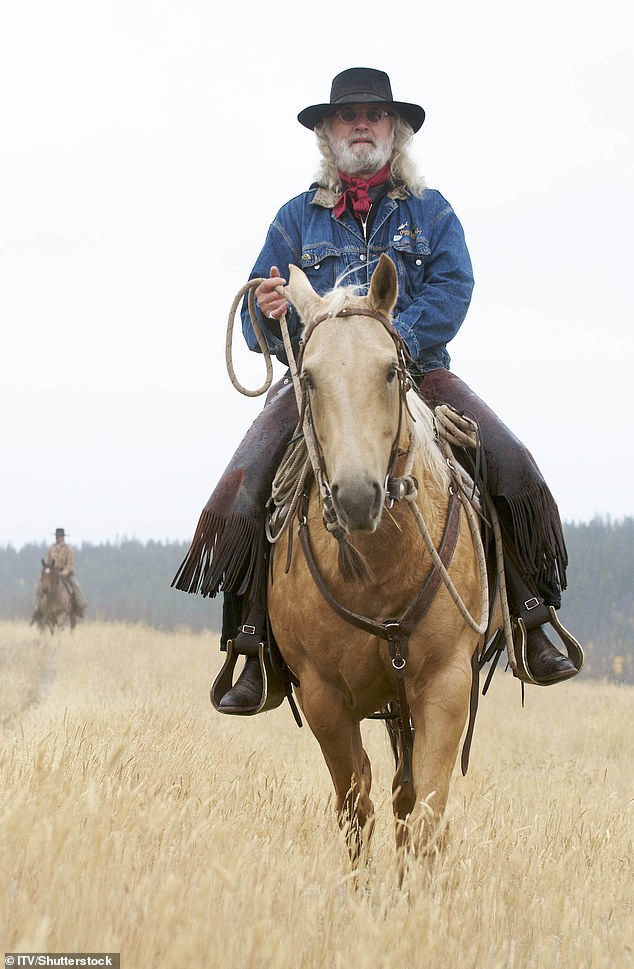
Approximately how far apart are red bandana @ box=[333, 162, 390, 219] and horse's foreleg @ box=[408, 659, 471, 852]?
2.64m

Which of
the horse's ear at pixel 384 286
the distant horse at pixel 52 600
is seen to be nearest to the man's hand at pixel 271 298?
the horse's ear at pixel 384 286

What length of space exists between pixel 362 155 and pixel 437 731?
319 cm

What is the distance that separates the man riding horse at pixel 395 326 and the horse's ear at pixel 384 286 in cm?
79

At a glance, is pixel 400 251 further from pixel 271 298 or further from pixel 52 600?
pixel 52 600

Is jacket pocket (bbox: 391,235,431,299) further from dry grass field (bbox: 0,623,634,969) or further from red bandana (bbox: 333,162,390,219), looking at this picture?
dry grass field (bbox: 0,623,634,969)

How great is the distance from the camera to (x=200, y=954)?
2852 millimetres

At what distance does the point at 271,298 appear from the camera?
206 inches

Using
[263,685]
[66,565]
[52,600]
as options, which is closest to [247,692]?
[263,685]

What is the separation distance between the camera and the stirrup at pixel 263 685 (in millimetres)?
5484

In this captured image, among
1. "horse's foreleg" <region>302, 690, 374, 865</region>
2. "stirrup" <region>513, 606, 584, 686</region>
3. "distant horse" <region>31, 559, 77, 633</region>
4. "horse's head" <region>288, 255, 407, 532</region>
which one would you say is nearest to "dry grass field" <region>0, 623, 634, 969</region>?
"horse's foreleg" <region>302, 690, 374, 865</region>

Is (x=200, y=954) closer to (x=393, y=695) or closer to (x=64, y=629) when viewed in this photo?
(x=393, y=695)

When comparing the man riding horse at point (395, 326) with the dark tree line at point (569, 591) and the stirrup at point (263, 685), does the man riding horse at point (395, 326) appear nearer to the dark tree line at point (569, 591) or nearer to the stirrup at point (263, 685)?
the stirrup at point (263, 685)

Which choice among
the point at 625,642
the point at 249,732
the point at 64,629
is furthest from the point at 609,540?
the point at 249,732

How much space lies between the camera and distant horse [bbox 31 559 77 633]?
30.1m
